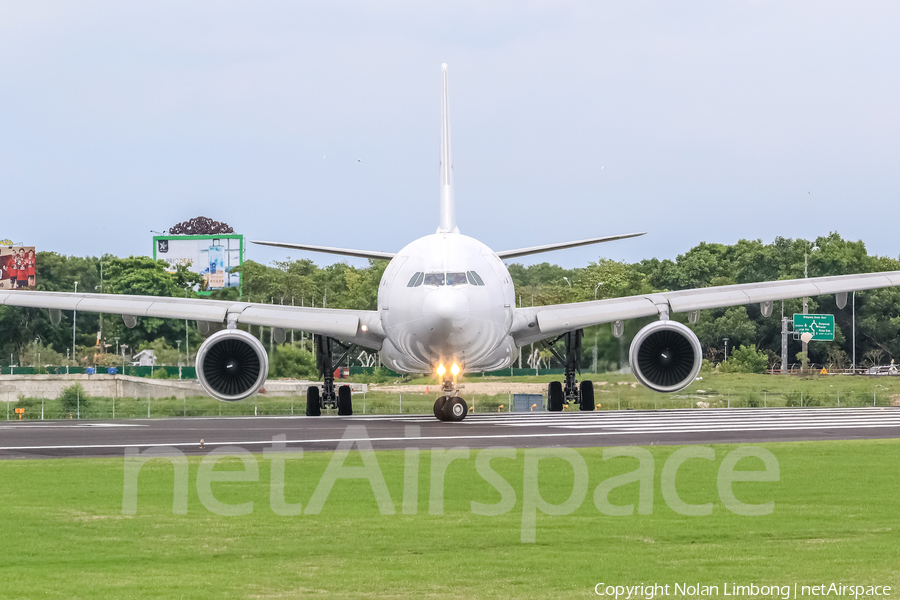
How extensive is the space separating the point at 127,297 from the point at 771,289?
18.2 m

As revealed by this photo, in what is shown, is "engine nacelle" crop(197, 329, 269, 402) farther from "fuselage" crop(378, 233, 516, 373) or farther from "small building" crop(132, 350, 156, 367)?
"small building" crop(132, 350, 156, 367)

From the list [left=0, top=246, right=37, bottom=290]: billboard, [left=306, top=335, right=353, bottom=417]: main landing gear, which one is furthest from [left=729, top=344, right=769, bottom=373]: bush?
[left=0, top=246, right=37, bottom=290]: billboard

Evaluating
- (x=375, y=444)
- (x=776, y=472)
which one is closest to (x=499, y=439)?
(x=375, y=444)

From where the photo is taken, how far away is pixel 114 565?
948 centimetres

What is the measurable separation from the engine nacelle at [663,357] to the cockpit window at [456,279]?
460 centimetres

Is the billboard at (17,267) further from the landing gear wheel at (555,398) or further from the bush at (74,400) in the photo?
the landing gear wheel at (555,398)

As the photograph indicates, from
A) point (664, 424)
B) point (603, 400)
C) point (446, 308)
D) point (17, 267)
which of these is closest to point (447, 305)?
point (446, 308)

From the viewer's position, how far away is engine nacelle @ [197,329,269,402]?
29.6m

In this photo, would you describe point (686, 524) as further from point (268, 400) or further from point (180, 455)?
point (268, 400)

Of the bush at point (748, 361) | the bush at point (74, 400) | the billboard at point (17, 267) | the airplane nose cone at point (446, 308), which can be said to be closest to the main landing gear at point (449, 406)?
the airplane nose cone at point (446, 308)

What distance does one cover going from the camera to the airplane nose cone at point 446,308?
88.7 ft

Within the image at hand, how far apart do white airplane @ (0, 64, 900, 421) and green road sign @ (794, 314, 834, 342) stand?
134 feet

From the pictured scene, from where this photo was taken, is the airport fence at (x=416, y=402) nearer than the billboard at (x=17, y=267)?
Yes

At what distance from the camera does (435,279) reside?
92.5ft
